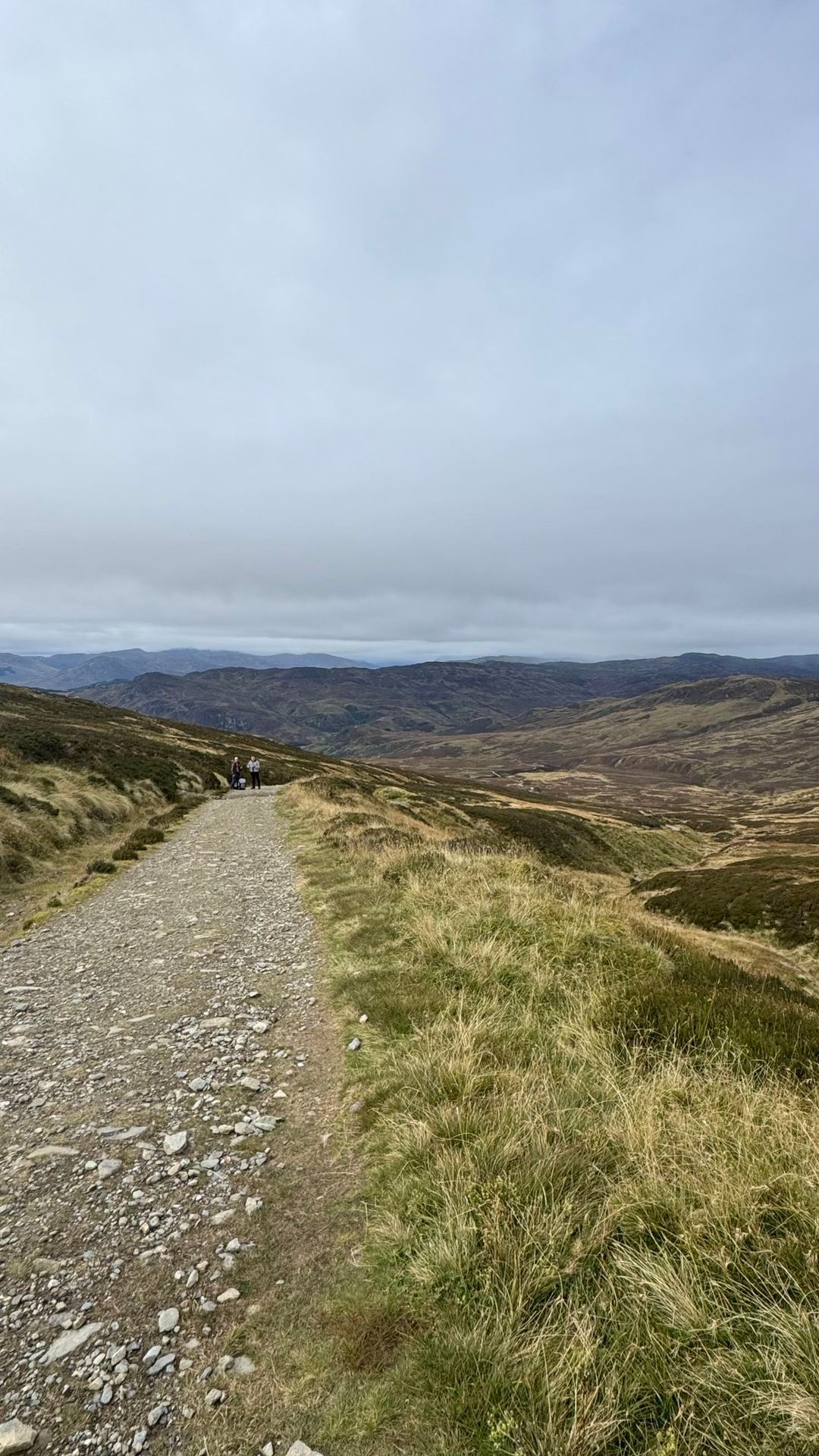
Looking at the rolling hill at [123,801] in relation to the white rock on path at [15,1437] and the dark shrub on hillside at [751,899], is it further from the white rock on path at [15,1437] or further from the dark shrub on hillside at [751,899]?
the white rock on path at [15,1437]

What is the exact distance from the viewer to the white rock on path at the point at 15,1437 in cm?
330

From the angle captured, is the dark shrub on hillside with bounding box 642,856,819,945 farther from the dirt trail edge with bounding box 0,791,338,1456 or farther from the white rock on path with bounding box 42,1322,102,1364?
the white rock on path with bounding box 42,1322,102,1364

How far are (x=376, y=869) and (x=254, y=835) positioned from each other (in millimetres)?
11058

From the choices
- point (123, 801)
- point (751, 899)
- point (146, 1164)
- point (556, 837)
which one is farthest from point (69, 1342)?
point (556, 837)

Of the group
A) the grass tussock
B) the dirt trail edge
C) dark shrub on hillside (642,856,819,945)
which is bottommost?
dark shrub on hillside (642,856,819,945)

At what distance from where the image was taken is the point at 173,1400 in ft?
11.8

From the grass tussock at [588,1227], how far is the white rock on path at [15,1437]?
5.08ft

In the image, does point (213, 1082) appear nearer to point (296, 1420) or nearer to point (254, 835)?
point (296, 1420)

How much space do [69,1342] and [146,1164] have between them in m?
1.80

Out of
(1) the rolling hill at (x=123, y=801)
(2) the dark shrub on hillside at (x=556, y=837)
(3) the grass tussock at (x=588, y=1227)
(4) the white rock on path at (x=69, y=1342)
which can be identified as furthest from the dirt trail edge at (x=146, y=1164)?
(2) the dark shrub on hillside at (x=556, y=837)

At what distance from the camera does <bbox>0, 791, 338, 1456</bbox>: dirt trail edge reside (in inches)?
147

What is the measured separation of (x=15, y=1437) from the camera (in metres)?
3.36

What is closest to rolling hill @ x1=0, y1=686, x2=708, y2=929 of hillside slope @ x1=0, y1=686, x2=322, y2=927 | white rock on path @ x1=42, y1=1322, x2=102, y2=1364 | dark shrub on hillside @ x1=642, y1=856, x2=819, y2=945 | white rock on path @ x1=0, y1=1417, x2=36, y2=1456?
hillside slope @ x1=0, y1=686, x2=322, y2=927

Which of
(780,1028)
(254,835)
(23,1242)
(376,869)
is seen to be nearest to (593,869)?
(254,835)
